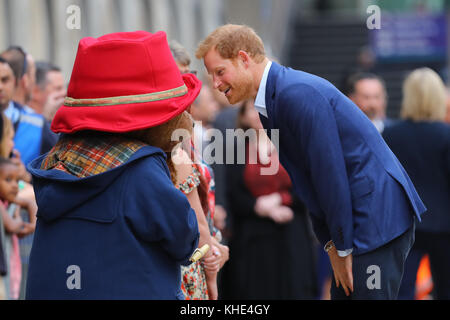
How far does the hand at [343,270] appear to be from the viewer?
3422 mm

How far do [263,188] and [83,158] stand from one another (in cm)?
405

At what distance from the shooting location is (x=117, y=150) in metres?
2.60

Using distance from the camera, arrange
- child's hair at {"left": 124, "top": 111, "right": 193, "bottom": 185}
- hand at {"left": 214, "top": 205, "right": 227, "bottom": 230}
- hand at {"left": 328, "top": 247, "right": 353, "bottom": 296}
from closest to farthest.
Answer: child's hair at {"left": 124, "top": 111, "right": 193, "bottom": 185}
hand at {"left": 328, "top": 247, "right": 353, "bottom": 296}
hand at {"left": 214, "top": 205, "right": 227, "bottom": 230}

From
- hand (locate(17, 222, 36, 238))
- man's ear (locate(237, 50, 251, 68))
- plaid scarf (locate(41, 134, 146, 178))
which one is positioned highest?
man's ear (locate(237, 50, 251, 68))

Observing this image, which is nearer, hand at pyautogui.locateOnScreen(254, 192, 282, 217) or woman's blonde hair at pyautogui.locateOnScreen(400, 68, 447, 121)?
woman's blonde hair at pyautogui.locateOnScreen(400, 68, 447, 121)

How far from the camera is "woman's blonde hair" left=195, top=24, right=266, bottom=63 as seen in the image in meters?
3.51

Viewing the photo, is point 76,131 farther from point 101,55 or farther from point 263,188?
point 263,188

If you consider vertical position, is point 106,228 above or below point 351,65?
above

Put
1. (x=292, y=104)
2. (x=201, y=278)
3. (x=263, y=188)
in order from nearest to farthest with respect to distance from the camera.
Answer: (x=292, y=104), (x=201, y=278), (x=263, y=188)

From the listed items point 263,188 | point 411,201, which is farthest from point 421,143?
point 411,201

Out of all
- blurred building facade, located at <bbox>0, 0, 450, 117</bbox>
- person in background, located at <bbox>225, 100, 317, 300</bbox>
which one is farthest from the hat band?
blurred building facade, located at <bbox>0, 0, 450, 117</bbox>

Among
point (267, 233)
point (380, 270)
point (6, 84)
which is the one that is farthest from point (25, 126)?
point (380, 270)

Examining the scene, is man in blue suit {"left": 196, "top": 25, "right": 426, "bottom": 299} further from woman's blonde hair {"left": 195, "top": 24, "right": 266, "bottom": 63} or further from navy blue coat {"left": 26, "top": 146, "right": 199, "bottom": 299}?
navy blue coat {"left": 26, "top": 146, "right": 199, "bottom": 299}
